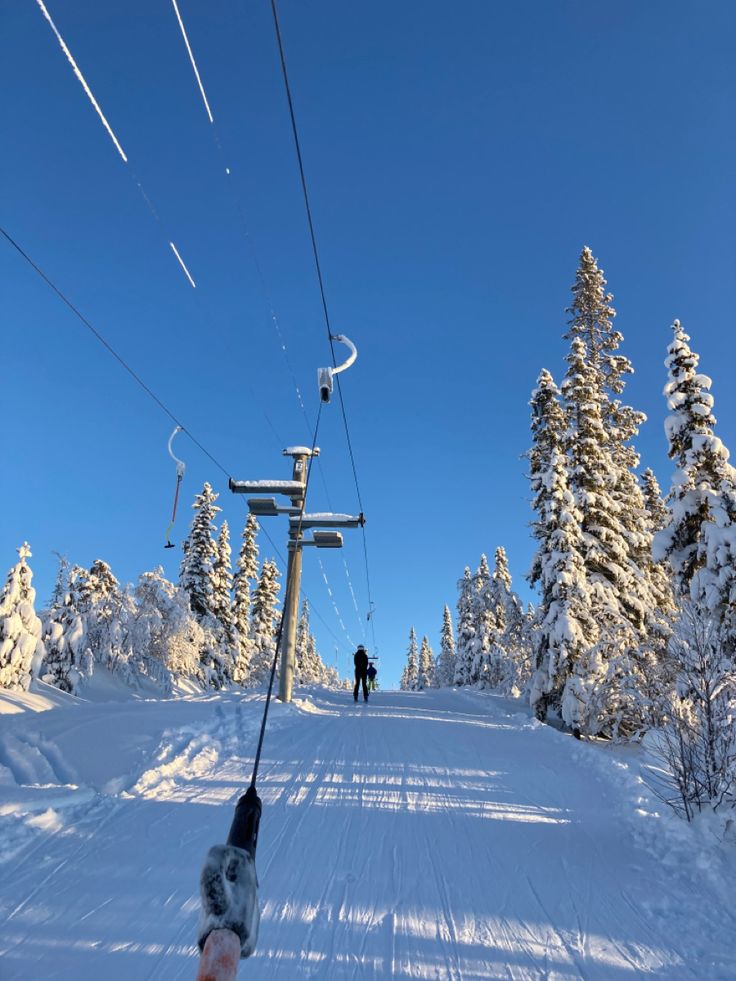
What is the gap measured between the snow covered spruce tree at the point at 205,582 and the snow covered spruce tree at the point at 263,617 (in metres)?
8.19

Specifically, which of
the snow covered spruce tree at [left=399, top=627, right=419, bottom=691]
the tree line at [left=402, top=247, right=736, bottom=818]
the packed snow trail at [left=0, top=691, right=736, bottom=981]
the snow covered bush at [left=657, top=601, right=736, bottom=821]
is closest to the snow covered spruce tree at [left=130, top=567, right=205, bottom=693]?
the tree line at [left=402, top=247, right=736, bottom=818]

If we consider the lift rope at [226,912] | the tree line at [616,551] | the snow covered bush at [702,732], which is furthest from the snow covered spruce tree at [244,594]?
the lift rope at [226,912]

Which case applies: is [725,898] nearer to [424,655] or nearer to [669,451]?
Result: [669,451]

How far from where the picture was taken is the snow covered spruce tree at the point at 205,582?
1355 inches

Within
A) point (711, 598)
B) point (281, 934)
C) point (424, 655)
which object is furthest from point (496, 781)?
point (424, 655)

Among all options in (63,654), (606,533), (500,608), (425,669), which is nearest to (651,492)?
(500,608)

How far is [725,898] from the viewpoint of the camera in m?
4.21

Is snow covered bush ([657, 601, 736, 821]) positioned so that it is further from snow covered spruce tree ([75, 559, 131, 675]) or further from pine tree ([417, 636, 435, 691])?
pine tree ([417, 636, 435, 691])

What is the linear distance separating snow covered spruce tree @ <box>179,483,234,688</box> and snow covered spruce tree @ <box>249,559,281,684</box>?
8.19 m

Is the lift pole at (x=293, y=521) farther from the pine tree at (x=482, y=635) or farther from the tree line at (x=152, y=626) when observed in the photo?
the pine tree at (x=482, y=635)

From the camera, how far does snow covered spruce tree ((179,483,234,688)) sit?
3441 cm

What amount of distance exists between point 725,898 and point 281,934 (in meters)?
3.52

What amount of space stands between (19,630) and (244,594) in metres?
22.1

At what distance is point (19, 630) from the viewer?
20047mm
